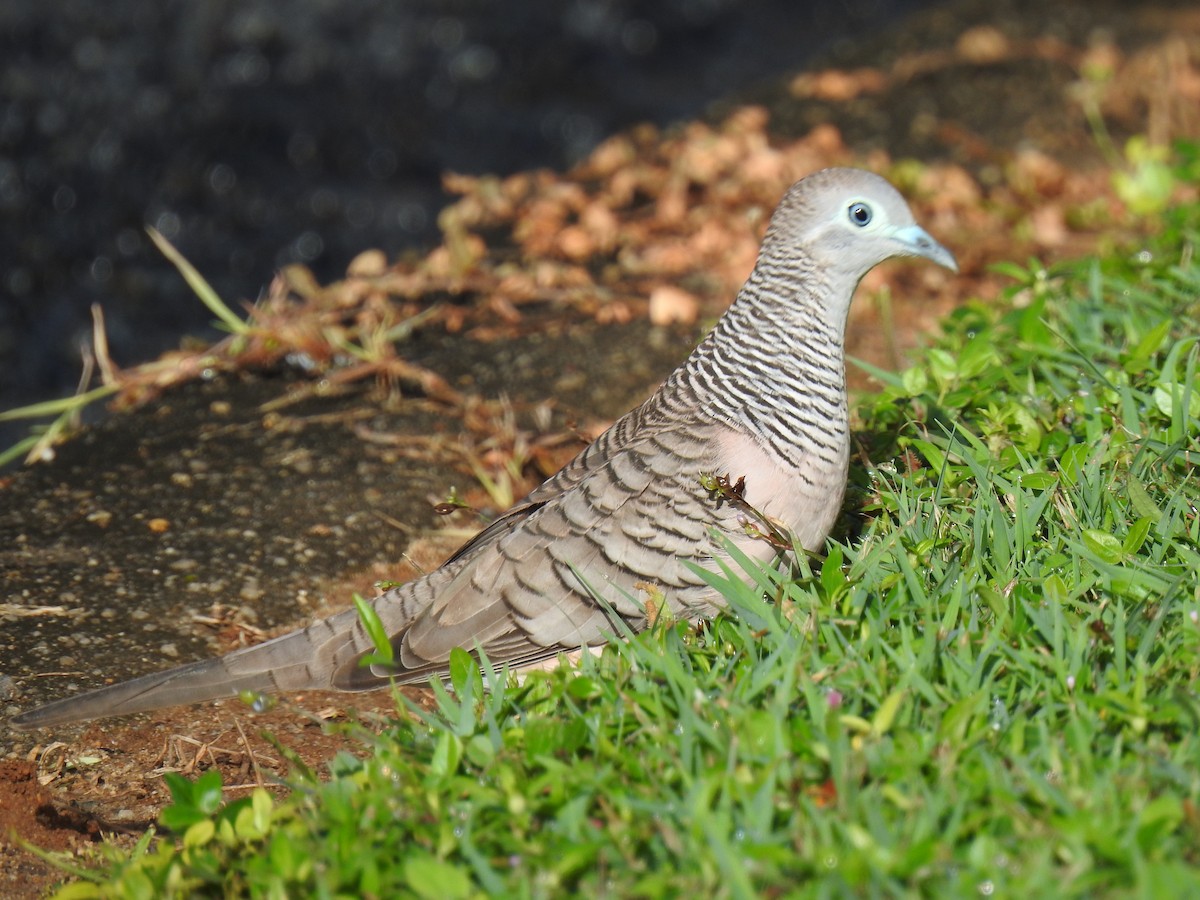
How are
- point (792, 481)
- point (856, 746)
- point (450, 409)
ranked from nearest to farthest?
point (856, 746) → point (792, 481) → point (450, 409)

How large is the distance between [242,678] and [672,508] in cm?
117

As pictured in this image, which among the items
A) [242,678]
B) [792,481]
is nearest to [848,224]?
[792,481]

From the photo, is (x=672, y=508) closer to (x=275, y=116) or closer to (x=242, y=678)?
(x=242, y=678)

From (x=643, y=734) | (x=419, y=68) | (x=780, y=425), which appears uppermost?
(x=419, y=68)

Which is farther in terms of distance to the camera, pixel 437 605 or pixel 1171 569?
pixel 437 605

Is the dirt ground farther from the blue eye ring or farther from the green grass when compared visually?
the blue eye ring

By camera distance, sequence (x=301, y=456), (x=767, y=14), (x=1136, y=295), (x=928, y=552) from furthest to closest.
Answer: (x=767, y=14), (x=301, y=456), (x=1136, y=295), (x=928, y=552)

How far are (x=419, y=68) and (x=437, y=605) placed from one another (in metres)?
7.26

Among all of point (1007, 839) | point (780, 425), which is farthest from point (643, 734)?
point (780, 425)

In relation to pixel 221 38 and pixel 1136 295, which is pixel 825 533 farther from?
pixel 221 38

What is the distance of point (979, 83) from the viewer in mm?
7711

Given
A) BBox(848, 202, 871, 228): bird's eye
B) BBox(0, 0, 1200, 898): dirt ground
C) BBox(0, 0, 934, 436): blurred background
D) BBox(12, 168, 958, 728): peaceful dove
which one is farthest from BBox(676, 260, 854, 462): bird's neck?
BBox(0, 0, 934, 436): blurred background

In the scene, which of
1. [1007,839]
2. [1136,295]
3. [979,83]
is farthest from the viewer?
[979,83]

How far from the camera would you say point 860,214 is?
3248mm
